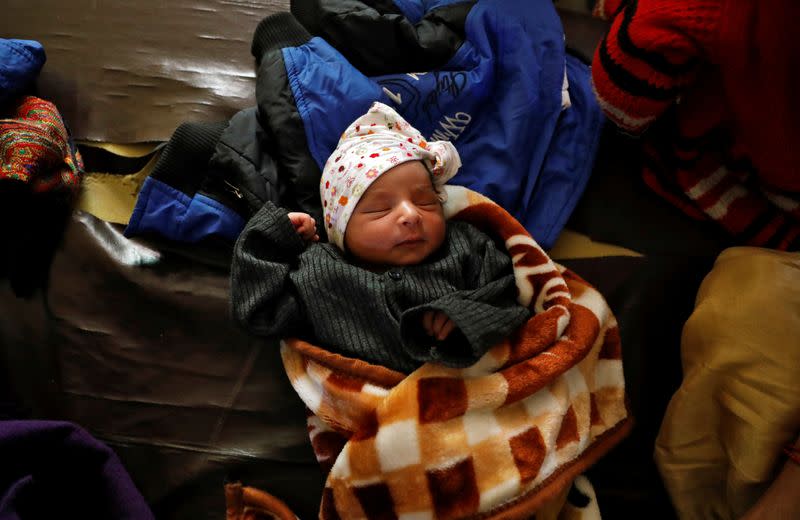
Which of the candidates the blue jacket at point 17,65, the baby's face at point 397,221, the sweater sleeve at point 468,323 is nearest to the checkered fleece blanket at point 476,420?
the sweater sleeve at point 468,323

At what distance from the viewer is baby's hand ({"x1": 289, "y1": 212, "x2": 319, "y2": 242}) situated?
3.25 feet

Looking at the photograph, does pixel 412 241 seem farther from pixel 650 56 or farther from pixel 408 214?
pixel 650 56

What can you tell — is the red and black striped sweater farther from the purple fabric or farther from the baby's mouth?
the purple fabric

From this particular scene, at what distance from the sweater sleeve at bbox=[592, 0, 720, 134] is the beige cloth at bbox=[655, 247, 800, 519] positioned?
10.8 inches

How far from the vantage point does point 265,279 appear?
2.99ft

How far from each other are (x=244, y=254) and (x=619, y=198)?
700mm

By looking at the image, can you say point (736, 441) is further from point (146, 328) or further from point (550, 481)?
point (146, 328)

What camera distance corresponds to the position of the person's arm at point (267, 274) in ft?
2.95

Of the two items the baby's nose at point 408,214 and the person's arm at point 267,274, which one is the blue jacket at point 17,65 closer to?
the person's arm at point 267,274

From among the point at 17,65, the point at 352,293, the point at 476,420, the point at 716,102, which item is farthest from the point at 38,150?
the point at 716,102

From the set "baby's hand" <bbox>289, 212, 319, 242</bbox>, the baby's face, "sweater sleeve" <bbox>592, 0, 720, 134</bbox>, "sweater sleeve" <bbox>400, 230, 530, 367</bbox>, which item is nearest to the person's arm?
"baby's hand" <bbox>289, 212, 319, 242</bbox>

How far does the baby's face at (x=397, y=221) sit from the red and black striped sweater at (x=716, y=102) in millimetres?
341

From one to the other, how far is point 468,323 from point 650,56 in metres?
0.47

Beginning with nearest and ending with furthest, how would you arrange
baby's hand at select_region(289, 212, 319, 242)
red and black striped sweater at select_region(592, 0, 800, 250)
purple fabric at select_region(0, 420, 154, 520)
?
red and black striped sweater at select_region(592, 0, 800, 250) → purple fabric at select_region(0, 420, 154, 520) → baby's hand at select_region(289, 212, 319, 242)
